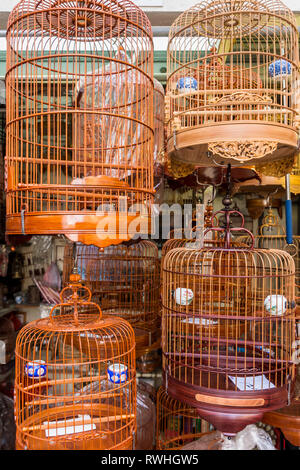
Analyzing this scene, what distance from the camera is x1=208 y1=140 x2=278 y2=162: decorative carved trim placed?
1.57m

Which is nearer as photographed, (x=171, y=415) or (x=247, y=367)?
(x=247, y=367)

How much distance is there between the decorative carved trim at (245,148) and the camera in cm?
157

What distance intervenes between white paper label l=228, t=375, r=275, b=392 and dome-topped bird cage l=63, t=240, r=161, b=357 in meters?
0.96

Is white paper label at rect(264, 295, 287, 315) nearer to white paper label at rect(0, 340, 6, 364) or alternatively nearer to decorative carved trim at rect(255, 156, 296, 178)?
decorative carved trim at rect(255, 156, 296, 178)

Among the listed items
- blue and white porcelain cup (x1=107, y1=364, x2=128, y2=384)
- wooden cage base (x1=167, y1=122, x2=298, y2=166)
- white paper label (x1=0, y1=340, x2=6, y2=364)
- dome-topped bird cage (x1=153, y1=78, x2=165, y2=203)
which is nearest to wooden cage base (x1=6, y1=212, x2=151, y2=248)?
wooden cage base (x1=167, y1=122, x2=298, y2=166)

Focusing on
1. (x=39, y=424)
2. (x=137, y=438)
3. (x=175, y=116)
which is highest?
(x=175, y=116)

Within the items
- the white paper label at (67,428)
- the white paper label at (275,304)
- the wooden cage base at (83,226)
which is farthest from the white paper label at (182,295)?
the white paper label at (67,428)

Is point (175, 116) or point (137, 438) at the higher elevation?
point (175, 116)

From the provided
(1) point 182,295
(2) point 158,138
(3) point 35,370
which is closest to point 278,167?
(1) point 182,295
